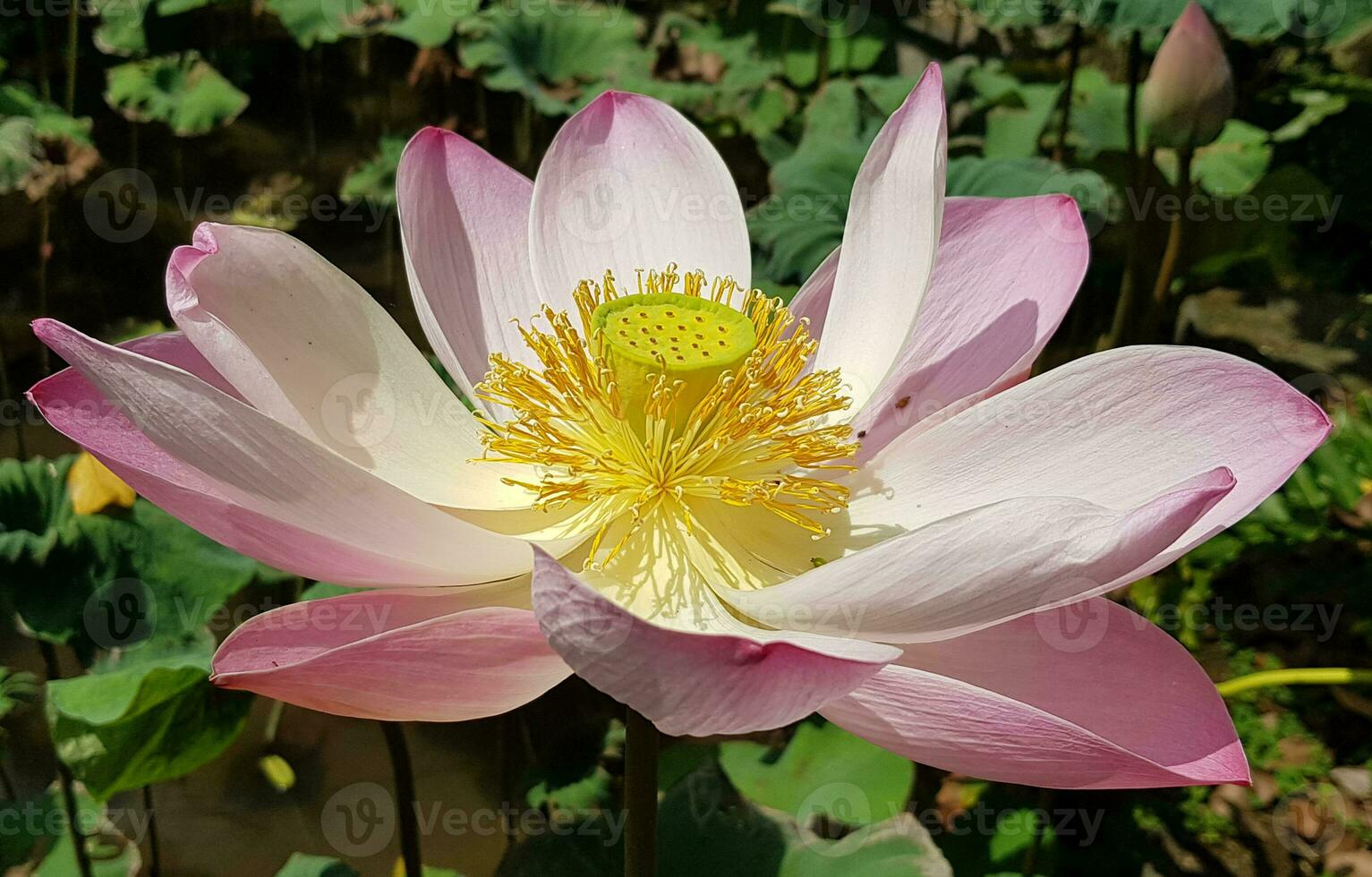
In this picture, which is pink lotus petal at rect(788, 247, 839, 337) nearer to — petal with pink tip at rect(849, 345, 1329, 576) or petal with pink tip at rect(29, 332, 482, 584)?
petal with pink tip at rect(849, 345, 1329, 576)

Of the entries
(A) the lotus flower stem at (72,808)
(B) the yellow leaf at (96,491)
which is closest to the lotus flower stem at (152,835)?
(A) the lotus flower stem at (72,808)

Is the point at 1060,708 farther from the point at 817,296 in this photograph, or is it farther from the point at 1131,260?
the point at 1131,260

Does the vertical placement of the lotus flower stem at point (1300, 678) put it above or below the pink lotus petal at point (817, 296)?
below

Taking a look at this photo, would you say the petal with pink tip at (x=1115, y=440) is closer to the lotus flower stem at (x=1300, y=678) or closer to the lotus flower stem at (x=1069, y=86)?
the lotus flower stem at (x=1300, y=678)

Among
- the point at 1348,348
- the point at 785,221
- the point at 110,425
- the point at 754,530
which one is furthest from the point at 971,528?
the point at 1348,348

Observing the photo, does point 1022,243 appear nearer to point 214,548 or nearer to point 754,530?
point 754,530

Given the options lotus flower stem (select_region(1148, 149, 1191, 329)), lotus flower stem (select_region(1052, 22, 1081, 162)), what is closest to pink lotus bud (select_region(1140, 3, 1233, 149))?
lotus flower stem (select_region(1148, 149, 1191, 329))

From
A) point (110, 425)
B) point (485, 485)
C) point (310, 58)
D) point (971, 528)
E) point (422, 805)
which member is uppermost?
point (971, 528)
